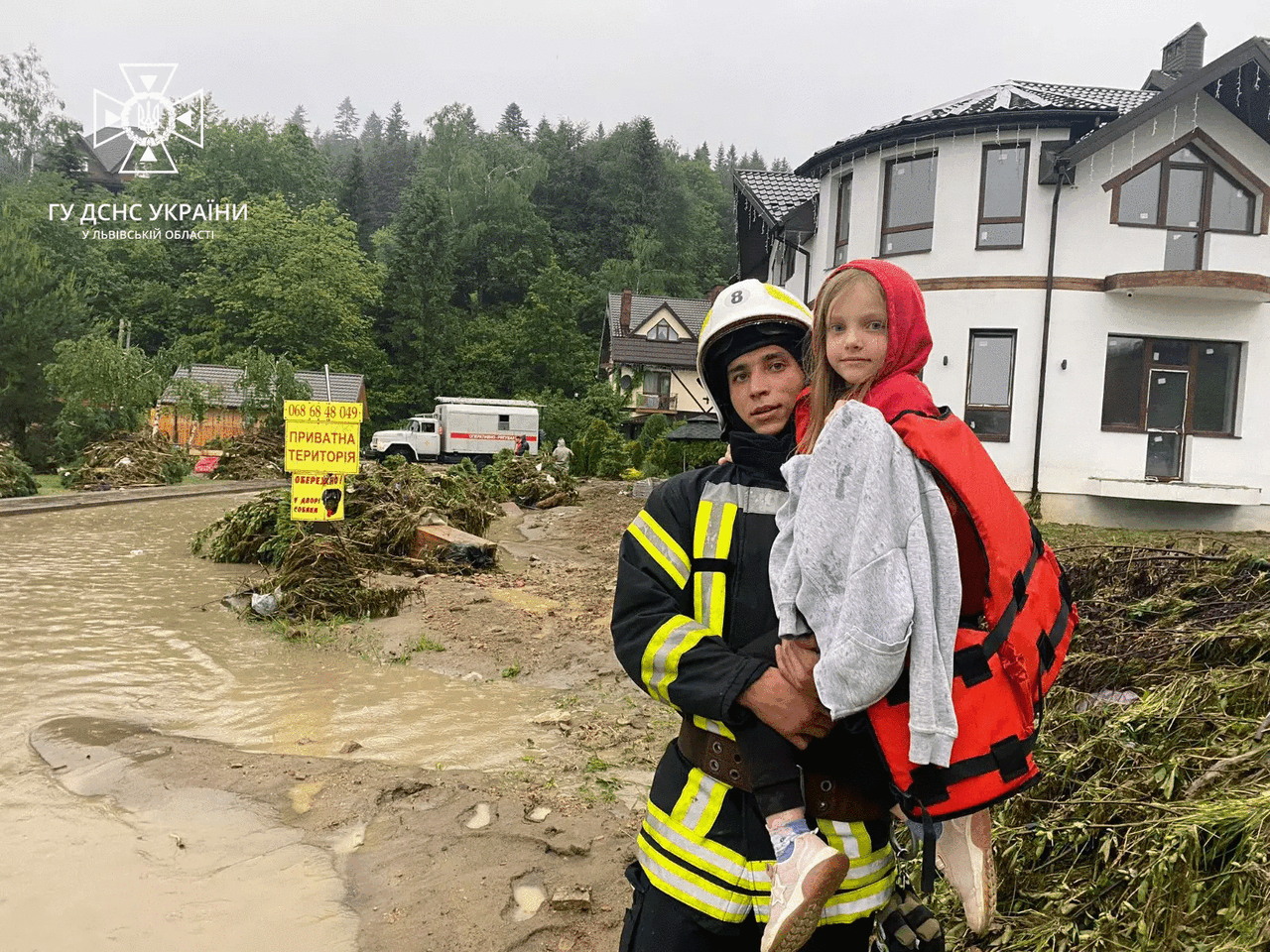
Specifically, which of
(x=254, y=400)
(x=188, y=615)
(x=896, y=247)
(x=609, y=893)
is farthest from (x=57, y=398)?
(x=609, y=893)

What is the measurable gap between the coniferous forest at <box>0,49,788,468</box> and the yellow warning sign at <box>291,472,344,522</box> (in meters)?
22.7

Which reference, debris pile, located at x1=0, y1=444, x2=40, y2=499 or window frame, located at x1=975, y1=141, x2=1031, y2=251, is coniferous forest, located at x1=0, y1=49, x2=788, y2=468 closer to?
debris pile, located at x1=0, y1=444, x2=40, y2=499

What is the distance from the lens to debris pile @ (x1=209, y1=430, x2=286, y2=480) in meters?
28.9

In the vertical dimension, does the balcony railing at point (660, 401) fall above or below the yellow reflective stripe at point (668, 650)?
above

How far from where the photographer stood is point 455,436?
118ft

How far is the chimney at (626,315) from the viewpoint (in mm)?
48406

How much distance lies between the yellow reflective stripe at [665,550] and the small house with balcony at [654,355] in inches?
1637

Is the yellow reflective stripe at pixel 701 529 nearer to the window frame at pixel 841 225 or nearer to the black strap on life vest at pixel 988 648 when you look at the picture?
the black strap on life vest at pixel 988 648

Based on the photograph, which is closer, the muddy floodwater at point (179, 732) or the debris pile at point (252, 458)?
the muddy floodwater at point (179, 732)

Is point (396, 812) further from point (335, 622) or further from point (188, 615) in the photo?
point (188, 615)

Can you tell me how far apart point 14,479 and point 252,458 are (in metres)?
10.3

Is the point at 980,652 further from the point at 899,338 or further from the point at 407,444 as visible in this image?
the point at 407,444

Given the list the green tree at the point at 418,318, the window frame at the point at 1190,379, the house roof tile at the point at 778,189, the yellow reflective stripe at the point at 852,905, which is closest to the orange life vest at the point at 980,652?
the yellow reflective stripe at the point at 852,905

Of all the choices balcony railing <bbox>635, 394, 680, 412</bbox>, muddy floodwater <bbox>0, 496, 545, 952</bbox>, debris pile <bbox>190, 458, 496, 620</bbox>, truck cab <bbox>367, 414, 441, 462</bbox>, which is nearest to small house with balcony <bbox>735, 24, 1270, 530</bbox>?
debris pile <bbox>190, 458, 496, 620</bbox>
